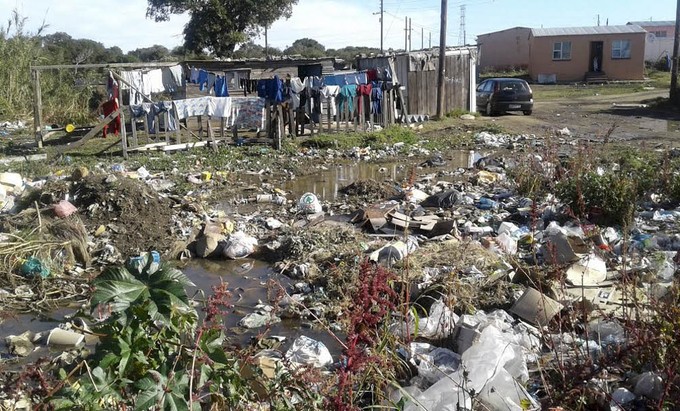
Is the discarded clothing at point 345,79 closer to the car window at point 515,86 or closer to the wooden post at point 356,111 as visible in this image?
the wooden post at point 356,111

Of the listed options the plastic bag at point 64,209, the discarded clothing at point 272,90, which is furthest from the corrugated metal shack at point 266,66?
the plastic bag at point 64,209

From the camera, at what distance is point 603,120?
20.1 m

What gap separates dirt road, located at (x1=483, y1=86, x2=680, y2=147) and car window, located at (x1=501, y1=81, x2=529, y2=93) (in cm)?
78

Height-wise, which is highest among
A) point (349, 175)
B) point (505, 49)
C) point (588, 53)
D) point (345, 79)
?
point (505, 49)

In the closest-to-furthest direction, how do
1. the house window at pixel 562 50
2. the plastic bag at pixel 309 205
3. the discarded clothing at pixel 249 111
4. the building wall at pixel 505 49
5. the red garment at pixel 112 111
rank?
the plastic bag at pixel 309 205
the red garment at pixel 112 111
the discarded clothing at pixel 249 111
the house window at pixel 562 50
the building wall at pixel 505 49

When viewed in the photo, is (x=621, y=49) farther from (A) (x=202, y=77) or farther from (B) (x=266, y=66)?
(A) (x=202, y=77)

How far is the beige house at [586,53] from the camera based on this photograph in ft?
126

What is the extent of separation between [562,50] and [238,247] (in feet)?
119

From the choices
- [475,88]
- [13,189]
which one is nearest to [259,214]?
[13,189]

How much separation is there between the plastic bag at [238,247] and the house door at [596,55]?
120ft

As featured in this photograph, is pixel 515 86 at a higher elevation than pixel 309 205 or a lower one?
higher

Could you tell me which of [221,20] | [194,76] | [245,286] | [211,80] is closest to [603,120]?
[211,80]

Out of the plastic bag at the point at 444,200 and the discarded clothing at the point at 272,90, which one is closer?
the plastic bag at the point at 444,200

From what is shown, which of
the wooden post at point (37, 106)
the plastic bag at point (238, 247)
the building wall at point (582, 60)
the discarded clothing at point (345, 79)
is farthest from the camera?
the building wall at point (582, 60)
